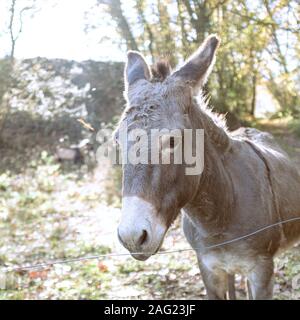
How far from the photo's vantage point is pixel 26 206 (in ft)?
27.0

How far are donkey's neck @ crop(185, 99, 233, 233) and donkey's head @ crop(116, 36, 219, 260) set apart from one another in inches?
8.6

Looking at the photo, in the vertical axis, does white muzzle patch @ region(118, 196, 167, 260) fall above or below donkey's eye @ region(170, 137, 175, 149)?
below

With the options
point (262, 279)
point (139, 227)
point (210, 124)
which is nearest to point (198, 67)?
point (210, 124)

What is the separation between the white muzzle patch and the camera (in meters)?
1.92

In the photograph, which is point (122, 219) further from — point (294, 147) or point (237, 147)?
point (294, 147)

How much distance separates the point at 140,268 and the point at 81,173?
492 centimetres

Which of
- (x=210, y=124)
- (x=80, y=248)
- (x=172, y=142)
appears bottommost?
(x=80, y=248)

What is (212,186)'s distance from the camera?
2.68 metres

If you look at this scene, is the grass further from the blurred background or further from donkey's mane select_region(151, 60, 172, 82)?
donkey's mane select_region(151, 60, 172, 82)

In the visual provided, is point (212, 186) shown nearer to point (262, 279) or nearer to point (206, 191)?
point (206, 191)

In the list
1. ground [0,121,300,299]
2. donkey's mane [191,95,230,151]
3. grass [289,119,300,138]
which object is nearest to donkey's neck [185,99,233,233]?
donkey's mane [191,95,230,151]

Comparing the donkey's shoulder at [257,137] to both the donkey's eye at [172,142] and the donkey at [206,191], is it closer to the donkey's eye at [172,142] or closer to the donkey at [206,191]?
the donkey at [206,191]

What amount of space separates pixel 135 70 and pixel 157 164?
857mm
